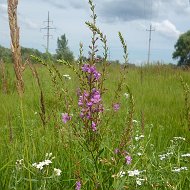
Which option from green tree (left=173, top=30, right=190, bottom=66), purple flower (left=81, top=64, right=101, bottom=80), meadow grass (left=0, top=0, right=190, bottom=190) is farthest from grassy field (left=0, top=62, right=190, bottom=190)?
green tree (left=173, top=30, right=190, bottom=66)

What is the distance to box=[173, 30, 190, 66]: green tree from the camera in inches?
2988

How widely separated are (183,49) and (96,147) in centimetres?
7922

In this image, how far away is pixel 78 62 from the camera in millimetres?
1697

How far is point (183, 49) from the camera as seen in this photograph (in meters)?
77.6

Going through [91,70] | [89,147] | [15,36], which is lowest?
[89,147]

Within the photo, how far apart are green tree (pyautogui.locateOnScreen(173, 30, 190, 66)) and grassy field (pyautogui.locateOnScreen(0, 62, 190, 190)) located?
70125mm

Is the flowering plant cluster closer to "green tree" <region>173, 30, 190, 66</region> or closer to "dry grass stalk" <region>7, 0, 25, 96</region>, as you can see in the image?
"dry grass stalk" <region>7, 0, 25, 96</region>

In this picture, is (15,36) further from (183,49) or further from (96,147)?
(183,49)

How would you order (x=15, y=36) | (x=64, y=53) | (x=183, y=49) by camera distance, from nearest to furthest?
1. (x=15, y=36)
2. (x=64, y=53)
3. (x=183, y=49)

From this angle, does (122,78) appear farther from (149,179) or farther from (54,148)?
(54,148)

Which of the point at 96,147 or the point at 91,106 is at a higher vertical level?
the point at 91,106

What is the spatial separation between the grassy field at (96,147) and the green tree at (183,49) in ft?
230

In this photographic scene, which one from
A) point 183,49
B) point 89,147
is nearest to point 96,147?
point 89,147

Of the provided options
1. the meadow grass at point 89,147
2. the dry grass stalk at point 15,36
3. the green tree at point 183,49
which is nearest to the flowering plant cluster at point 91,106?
the meadow grass at point 89,147
